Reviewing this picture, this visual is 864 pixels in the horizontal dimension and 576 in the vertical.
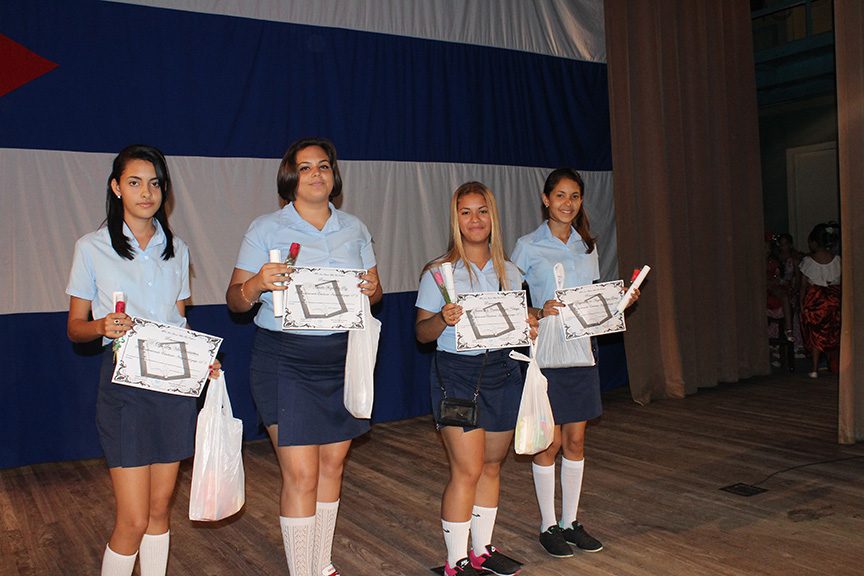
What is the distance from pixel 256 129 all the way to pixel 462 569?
3286mm

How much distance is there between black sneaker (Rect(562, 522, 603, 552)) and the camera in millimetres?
2855

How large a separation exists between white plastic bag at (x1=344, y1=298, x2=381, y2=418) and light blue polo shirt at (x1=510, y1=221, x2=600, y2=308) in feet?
2.59

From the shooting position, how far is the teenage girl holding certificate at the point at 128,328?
6.49 feet

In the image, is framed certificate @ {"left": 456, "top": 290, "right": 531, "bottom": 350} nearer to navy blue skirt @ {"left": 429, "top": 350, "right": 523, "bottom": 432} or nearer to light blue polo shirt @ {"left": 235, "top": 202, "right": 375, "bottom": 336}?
navy blue skirt @ {"left": 429, "top": 350, "right": 523, "bottom": 432}

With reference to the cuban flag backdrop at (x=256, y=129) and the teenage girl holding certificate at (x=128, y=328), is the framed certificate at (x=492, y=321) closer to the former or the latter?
the teenage girl holding certificate at (x=128, y=328)

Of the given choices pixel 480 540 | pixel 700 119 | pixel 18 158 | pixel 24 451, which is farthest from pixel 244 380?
pixel 700 119

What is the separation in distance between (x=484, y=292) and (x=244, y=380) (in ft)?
9.20

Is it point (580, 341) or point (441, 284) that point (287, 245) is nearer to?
point (441, 284)

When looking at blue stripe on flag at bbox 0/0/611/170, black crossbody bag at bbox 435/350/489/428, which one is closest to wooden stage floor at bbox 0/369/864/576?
black crossbody bag at bbox 435/350/489/428

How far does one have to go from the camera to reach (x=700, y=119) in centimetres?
638

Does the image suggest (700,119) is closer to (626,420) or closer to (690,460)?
(626,420)

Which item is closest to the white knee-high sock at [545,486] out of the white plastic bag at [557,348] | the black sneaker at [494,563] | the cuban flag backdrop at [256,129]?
the black sneaker at [494,563]

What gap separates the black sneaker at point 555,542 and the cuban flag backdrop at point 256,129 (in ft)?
6.63

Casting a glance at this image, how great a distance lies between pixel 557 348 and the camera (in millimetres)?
2699
